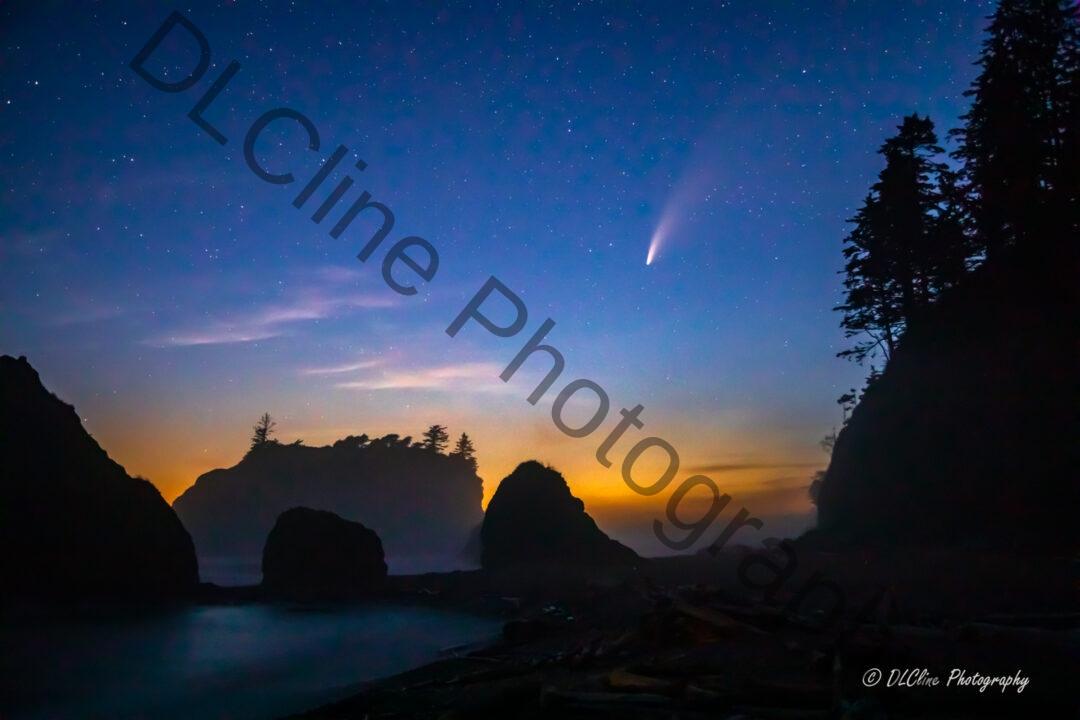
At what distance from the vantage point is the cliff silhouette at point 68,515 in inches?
1200

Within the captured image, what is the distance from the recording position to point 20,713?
55.2 feet

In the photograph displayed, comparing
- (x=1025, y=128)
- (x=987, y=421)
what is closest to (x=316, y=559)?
(x=987, y=421)

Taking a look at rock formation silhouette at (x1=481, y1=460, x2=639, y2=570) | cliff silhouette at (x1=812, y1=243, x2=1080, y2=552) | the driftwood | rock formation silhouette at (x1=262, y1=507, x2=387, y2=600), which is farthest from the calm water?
cliff silhouette at (x1=812, y1=243, x2=1080, y2=552)

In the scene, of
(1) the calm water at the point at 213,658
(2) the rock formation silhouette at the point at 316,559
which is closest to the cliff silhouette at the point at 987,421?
(1) the calm water at the point at 213,658

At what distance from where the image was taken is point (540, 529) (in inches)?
2015

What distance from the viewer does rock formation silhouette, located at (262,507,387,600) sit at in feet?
136

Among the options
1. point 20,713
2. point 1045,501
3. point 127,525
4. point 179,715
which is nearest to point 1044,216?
point 1045,501

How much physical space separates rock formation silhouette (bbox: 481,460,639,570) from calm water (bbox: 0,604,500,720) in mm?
17419

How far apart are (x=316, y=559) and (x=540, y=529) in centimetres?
1954

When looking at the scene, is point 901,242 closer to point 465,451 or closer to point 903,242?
point 903,242

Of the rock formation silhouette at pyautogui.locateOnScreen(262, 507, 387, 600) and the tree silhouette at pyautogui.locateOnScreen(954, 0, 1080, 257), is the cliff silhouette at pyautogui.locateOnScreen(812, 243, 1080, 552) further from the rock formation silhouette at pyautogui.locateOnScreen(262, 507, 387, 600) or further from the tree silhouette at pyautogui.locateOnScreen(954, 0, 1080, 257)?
the rock formation silhouette at pyautogui.locateOnScreen(262, 507, 387, 600)

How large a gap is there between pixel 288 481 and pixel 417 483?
34025mm

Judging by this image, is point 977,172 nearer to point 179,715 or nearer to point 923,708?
point 923,708

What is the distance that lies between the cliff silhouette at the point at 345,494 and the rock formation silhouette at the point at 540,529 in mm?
94938
